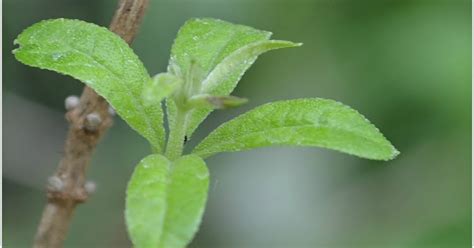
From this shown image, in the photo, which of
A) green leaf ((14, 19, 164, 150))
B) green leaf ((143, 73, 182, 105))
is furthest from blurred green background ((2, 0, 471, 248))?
green leaf ((143, 73, 182, 105))

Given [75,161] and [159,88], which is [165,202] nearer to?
[159,88]

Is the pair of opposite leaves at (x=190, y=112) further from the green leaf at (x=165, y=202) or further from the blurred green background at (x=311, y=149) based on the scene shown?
the blurred green background at (x=311, y=149)

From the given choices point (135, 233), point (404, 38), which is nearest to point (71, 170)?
point (135, 233)

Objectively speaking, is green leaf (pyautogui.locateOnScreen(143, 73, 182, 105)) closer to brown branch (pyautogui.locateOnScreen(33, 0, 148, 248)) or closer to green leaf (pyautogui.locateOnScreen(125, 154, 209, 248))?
green leaf (pyautogui.locateOnScreen(125, 154, 209, 248))

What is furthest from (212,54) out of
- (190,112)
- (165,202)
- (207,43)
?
(165,202)

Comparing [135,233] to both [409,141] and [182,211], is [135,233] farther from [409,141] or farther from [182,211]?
[409,141]

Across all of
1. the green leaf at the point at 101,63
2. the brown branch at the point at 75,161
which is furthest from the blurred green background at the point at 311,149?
the green leaf at the point at 101,63
